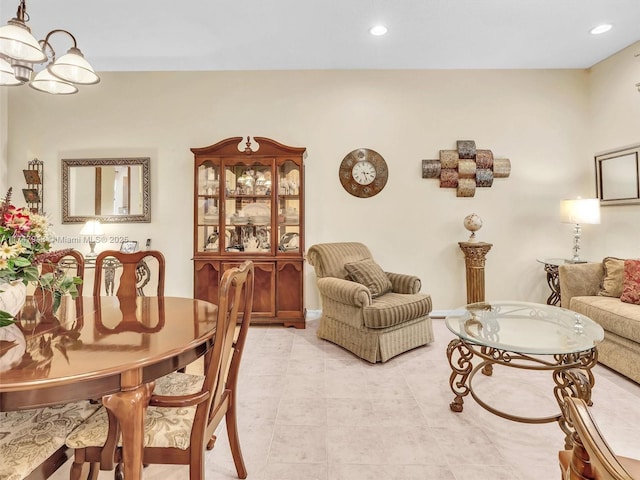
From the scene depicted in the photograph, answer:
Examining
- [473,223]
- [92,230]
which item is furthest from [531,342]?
[92,230]

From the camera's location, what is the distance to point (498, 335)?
189cm

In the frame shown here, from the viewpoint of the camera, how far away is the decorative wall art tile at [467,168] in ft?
12.6

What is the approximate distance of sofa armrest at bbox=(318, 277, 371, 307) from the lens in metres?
2.62

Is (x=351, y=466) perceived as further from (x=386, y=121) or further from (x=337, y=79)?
(x=337, y=79)

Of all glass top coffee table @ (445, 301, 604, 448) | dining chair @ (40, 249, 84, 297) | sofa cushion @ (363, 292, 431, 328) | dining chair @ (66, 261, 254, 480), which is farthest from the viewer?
sofa cushion @ (363, 292, 431, 328)

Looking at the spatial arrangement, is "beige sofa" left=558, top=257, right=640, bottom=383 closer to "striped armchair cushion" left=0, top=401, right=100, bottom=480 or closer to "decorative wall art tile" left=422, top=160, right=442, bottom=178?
"decorative wall art tile" left=422, top=160, right=442, bottom=178

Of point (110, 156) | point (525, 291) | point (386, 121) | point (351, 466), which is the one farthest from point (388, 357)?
point (110, 156)

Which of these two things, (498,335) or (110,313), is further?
(498,335)

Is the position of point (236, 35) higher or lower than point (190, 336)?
higher

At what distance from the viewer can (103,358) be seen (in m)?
0.99

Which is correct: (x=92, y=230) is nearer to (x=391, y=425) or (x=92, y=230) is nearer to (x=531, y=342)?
(x=391, y=425)

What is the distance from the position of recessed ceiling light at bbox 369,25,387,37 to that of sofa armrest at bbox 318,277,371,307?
7.78 feet

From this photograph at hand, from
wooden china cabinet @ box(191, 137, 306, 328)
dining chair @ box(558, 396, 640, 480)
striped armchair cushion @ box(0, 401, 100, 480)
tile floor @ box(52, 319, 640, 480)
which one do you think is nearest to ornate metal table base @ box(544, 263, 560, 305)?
tile floor @ box(52, 319, 640, 480)

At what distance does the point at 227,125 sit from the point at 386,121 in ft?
6.33
